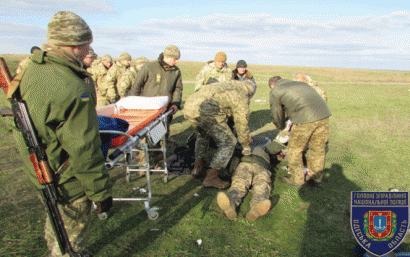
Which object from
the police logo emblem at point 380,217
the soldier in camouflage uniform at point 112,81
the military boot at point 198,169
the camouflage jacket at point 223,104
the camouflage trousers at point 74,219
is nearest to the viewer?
the camouflage trousers at point 74,219

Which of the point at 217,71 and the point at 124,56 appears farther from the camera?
the point at 124,56

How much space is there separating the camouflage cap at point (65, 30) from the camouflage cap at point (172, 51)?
127 inches

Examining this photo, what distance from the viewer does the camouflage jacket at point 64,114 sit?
5.24 feet

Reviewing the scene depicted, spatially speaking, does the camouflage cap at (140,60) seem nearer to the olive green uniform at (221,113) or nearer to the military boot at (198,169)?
the olive green uniform at (221,113)

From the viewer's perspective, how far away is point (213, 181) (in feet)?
14.6

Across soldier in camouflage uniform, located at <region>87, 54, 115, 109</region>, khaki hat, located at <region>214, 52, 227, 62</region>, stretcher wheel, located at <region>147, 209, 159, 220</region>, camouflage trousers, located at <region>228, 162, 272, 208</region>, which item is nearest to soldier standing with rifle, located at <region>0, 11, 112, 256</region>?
Answer: stretcher wheel, located at <region>147, 209, 159, 220</region>

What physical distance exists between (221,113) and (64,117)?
3.07 meters

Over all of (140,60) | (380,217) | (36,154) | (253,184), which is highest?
(140,60)

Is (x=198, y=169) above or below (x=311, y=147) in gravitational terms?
below

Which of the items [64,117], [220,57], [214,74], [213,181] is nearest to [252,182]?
[213,181]

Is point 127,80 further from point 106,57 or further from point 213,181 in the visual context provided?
point 213,181

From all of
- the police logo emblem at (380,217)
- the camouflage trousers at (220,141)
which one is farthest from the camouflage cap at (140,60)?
the police logo emblem at (380,217)

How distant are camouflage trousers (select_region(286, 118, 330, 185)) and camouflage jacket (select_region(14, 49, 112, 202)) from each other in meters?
3.62

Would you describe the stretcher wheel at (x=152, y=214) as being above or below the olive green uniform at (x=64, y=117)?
below
